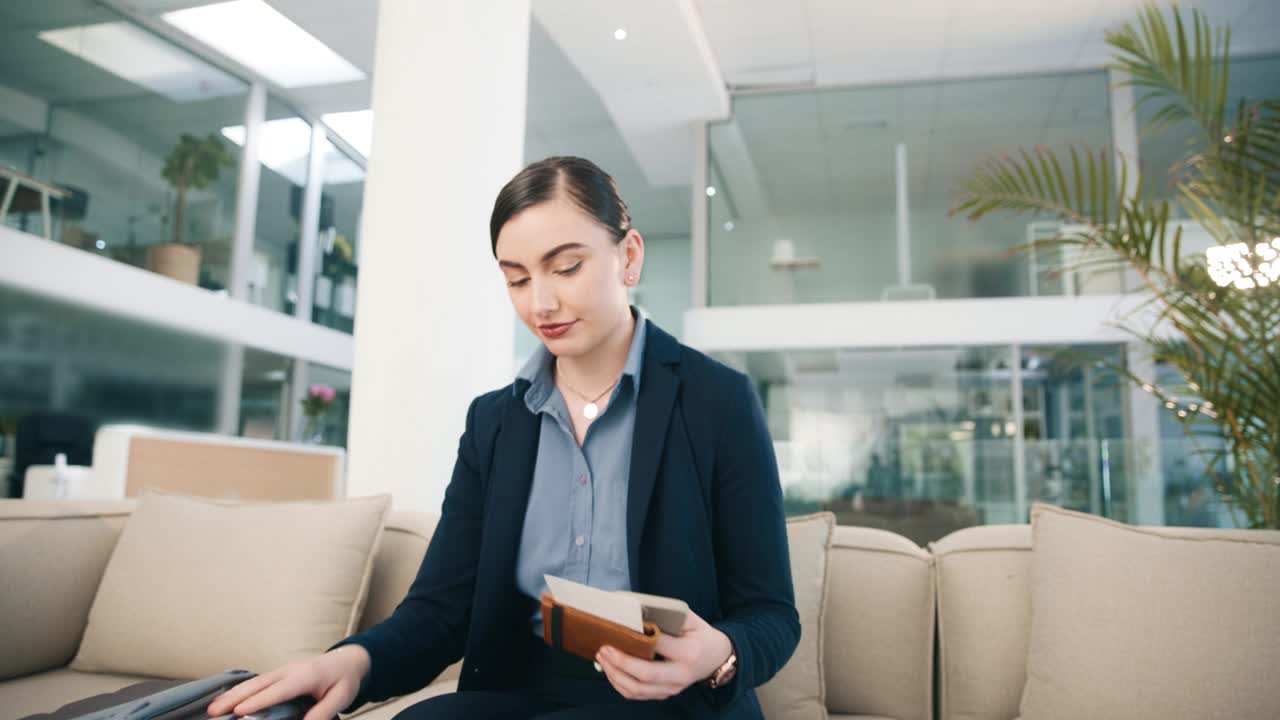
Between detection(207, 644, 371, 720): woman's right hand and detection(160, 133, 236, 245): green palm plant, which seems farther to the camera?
detection(160, 133, 236, 245): green palm plant

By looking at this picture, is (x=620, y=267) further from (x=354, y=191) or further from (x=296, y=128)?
(x=354, y=191)

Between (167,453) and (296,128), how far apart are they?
485cm

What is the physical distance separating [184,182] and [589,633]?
22.0 ft

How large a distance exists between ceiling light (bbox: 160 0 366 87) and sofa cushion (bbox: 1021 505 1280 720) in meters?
5.91

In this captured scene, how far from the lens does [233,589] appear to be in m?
1.86

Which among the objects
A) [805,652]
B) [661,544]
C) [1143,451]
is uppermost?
[1143,451]

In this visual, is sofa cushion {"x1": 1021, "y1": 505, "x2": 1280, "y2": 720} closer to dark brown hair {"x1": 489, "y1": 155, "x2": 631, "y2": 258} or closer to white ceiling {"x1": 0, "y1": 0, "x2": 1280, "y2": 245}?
dark brown hair {"x1": 489, "y1": 155, "x2": 631, "y2": 258}

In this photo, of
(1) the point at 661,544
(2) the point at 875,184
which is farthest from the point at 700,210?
(1) the point at 661,544

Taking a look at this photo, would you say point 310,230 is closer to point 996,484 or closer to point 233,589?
point 996,484

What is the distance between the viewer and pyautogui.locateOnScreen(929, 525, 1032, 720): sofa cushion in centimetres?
169

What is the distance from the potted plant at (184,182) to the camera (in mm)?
6203

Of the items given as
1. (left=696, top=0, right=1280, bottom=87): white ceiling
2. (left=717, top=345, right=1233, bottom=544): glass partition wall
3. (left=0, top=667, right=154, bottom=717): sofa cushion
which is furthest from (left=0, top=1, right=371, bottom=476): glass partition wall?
(left=717, top=345, right=1233, bottom=544): glass partition wall

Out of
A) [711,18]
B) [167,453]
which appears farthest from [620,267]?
[711,18]

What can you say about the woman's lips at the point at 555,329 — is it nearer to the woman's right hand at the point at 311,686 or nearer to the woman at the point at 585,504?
the woman at the point at 585,504
